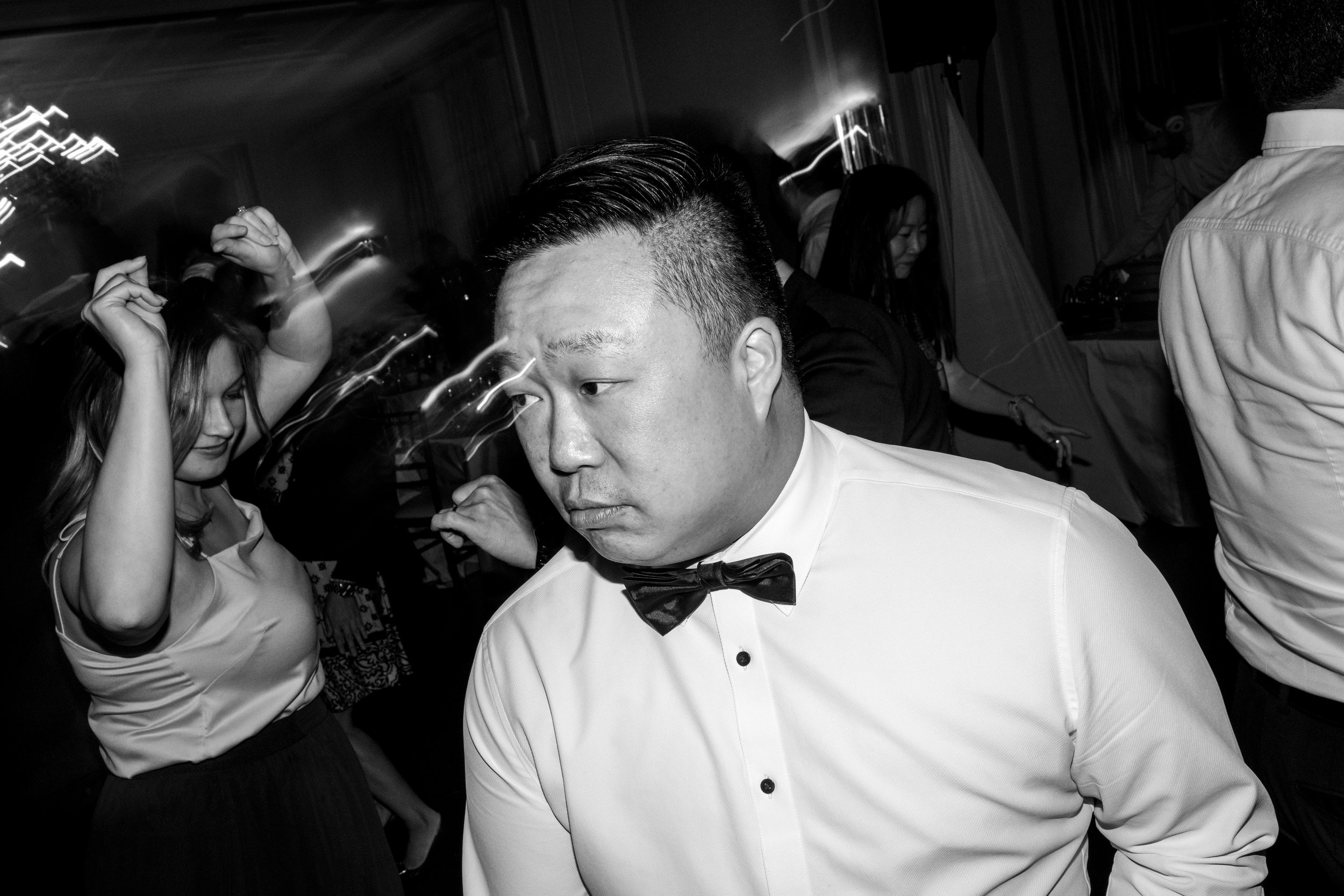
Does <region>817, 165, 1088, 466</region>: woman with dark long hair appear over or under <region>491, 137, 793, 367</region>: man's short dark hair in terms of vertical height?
under

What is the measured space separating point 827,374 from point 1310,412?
743mm

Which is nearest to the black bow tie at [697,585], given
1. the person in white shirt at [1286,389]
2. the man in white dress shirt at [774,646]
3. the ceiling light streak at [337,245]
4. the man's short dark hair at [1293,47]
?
the man in white dress shirt at [774,646]

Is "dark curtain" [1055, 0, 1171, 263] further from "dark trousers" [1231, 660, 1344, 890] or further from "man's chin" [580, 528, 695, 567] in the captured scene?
"man's chin" [580, 528, 695, 567]

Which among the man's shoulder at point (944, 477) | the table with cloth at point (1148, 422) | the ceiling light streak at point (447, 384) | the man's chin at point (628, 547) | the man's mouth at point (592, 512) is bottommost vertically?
the table with cloth at point (1148, 422)

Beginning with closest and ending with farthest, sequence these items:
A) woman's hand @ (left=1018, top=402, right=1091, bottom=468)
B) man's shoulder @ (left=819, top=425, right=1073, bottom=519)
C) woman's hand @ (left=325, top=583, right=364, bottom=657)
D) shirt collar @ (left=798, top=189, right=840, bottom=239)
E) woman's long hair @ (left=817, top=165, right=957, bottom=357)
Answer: man's shoulder @ (left=819, top=425, right=1073, bottom=519) → woman's long hair @ (left=817, top=165, right=957, bottom=357) → woman's hand @ (left=1018, top=402, right=1091, bottom=468) → woman's hand @ (left=325, top=583, right=364, bottom=657) → shirt collar @ (left=798, top=189, right=840, bottom=239)

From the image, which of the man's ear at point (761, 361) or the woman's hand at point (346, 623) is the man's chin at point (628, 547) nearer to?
the man's ear at point (761, 361)

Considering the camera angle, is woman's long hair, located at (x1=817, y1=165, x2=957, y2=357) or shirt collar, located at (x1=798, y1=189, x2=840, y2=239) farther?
shirt collar, located at (x1=798, y1=189, x2=840, y2=239)

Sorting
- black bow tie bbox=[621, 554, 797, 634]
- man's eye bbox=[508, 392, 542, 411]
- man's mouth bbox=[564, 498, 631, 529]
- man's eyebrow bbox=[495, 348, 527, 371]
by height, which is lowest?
black bow tie bbox=[621, 554, 797, 634]

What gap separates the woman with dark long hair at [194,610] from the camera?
5.16 feet

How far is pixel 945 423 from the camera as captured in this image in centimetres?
210

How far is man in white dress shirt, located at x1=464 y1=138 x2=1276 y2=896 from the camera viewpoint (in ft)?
2.94

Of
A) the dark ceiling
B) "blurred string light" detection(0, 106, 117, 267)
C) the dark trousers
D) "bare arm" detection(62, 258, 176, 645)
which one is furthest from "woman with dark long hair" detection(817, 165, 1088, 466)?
the dark ceiling

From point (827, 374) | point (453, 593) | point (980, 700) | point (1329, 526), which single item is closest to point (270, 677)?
point (827, 374)

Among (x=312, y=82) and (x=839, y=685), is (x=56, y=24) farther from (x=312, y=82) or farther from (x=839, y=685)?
(x=839, y=685)
